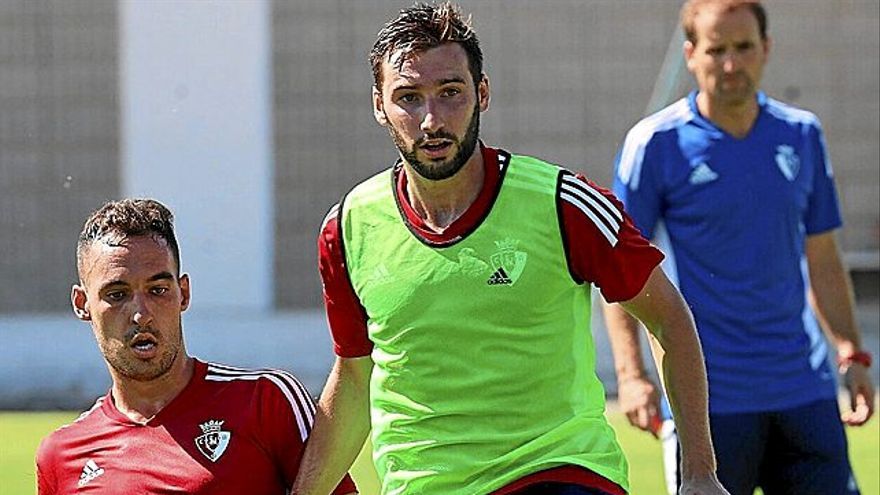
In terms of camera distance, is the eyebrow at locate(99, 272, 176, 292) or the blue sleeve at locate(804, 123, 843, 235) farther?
the blue sleeve at locate(804, 123, 843, 235)

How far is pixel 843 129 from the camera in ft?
45.6

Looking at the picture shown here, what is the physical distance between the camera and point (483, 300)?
155 inches

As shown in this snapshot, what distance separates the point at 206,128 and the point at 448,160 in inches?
373

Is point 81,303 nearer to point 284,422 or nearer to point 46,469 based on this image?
point 46,469

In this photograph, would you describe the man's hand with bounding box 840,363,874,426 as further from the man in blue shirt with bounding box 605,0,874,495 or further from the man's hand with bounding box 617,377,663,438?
the man's hand with bounding box 617,377,663,438

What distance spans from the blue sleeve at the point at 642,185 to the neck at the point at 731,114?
0.22 m

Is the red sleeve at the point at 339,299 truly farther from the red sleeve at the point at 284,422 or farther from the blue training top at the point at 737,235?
the blue training top at the point at 737,235

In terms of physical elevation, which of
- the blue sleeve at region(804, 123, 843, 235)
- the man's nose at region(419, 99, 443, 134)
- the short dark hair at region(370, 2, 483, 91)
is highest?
the short dark hair at region(370, 2, 483, 91)

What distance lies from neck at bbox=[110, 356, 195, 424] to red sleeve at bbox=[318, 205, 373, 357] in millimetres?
338

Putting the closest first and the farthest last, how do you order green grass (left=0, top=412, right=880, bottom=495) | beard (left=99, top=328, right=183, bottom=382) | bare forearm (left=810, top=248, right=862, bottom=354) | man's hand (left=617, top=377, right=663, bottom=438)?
beard (left=99, top=328, right=183, bottom=382)
man's hand (left=617, top=377, right=663, bottom=438)
bare forearm (left=810, top=248, right=862, bottom=354)
green grass (left=0, top=412, right=880, bottom=495)

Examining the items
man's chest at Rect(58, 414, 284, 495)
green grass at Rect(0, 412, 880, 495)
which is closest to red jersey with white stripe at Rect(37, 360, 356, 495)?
man's chest at Rect(58, 414, 284, 495)

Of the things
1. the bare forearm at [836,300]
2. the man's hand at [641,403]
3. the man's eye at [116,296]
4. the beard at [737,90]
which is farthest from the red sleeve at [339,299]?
the bare forearm at [836,300]

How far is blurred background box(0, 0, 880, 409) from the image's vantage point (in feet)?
43.5

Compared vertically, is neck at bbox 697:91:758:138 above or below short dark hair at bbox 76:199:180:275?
above
